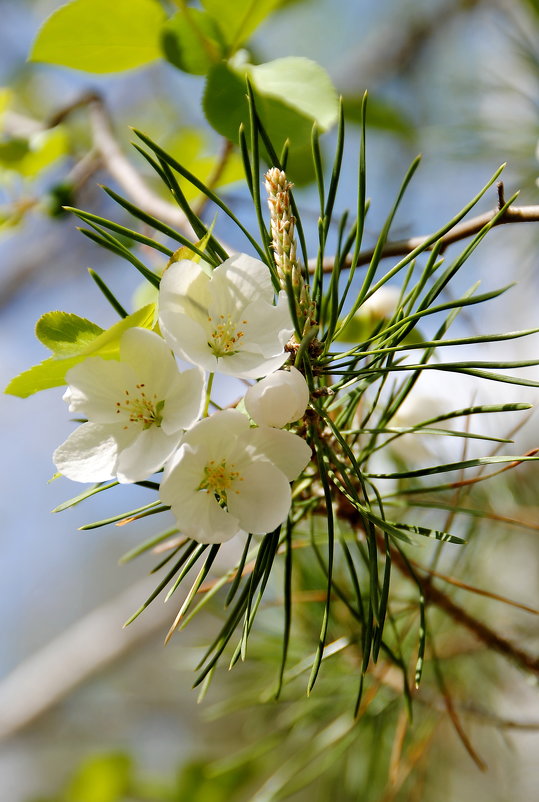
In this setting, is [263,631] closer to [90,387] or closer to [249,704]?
[249,704]

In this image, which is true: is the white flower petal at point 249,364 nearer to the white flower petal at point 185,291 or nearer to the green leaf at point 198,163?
the white flower petal at point 185,291

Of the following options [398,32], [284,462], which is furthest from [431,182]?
[284,462]

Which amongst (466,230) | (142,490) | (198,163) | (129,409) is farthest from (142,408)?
(142,490)

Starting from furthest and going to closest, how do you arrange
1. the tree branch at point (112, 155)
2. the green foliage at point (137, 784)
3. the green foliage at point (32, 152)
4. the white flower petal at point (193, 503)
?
the green foliage at point (137, 784), the green foliage at point (32, 152), the tree branch at point (112, 155), the white flower petal at point (193, 503)

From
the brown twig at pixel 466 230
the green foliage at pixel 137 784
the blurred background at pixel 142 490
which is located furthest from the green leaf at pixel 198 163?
the green foliage at pixel 137 784

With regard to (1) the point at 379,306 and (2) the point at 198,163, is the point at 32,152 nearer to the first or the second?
(2) the point at 198,163
